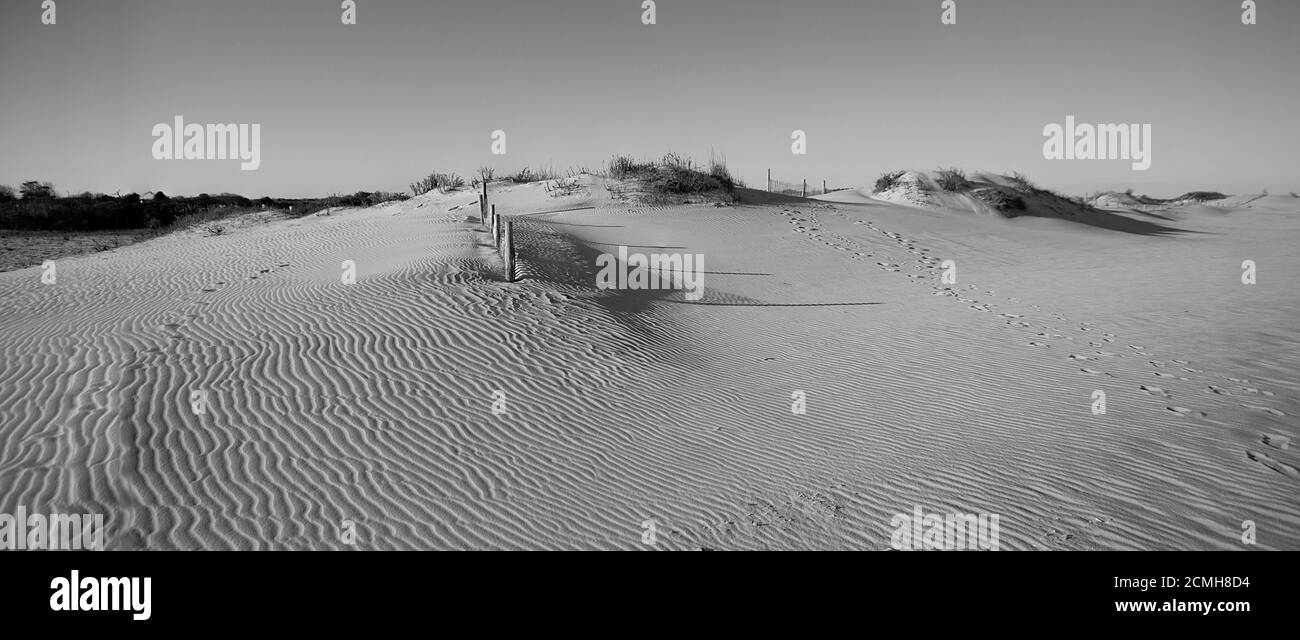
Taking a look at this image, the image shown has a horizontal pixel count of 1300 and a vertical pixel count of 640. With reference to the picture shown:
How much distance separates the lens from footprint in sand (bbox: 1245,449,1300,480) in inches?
197

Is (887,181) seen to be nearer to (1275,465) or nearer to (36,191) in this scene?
(1275,465)

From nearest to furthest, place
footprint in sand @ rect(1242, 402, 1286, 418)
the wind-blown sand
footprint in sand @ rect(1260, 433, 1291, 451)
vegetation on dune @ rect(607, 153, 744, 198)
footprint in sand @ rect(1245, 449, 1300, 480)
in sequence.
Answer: the wind-blown sand
footprint in sand @ rect(1245, 449, 1300, 480)
footprint in sand @ rect(1260, 433, 1291, 451)
footprint in sand @ rect(1242, 402, 1286, 418)
vegetation on dune @ rect(607, 153, 744, 198)

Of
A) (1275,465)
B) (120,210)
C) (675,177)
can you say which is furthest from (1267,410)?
Answer: (120,210)

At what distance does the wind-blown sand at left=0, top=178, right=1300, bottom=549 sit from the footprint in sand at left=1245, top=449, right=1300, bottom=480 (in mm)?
23

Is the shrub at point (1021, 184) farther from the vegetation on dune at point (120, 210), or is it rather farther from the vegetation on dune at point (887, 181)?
the vegetation on dune at point (120, 210)

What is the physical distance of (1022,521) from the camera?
4590 mm

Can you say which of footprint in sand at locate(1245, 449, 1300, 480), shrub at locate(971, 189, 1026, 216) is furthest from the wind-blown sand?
shrub at locate(971, 189, 1026, 216)

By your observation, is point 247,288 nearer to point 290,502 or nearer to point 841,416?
point 290,502

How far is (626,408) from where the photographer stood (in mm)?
7359

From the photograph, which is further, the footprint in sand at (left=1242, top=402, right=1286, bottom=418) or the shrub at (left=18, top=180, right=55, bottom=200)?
the shrub at (left=18, top=180, right=55, bottom=200)

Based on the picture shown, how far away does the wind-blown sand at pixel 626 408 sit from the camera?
185 inches

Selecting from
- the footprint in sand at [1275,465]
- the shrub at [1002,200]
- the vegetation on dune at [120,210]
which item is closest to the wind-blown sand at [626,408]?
the footprint in sand at [1275,465]

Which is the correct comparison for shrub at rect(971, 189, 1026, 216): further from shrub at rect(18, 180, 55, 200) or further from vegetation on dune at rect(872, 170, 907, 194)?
shrub at rect(18, 180, 55, 200)
